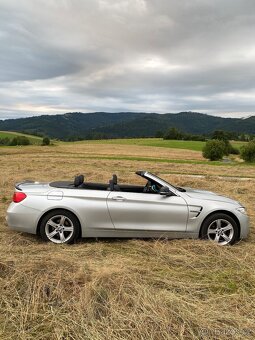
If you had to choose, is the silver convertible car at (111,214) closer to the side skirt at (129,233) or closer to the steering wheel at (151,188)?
the side skirt at (129,233)

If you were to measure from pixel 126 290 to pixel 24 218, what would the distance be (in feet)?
9.32

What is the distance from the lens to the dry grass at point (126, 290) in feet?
11.6

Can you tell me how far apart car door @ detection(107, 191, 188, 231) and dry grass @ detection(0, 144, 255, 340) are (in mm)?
313

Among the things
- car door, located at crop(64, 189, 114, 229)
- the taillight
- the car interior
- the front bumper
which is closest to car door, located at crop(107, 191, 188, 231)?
car door, located at crop(64, 189, 114, 229)

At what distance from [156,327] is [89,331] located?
0.67m

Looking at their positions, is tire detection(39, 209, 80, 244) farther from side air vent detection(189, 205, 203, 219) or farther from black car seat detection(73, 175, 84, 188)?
side air vent detection(189, 205, 203, 219)

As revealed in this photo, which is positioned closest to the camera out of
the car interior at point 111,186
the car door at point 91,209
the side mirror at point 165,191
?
the car door at point 91,209

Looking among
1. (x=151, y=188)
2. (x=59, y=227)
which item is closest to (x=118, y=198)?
(x=151, y=188)

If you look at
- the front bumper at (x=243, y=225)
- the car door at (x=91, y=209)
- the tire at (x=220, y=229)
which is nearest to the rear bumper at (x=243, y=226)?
the front bumper at (x=243, y=225)

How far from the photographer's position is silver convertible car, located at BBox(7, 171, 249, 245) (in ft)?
20.9

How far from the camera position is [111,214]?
6.36 meters

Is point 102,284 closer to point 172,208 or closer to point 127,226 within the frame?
point 127,226

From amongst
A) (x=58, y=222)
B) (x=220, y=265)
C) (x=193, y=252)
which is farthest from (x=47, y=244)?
(x=220, y=265)

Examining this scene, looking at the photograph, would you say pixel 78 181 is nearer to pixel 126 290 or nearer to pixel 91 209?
pixel 91 209
